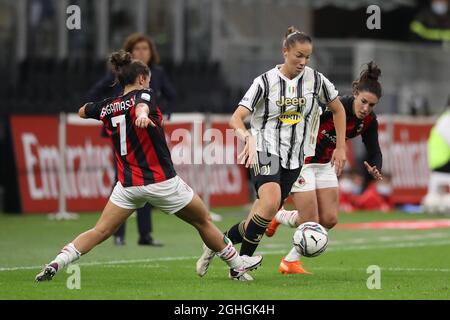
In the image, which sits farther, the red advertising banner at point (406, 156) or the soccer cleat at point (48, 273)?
the red advertising banner at point (406, 156)

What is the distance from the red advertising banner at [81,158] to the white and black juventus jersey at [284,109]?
8.60 m

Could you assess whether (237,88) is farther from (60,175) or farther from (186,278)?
(186,278)

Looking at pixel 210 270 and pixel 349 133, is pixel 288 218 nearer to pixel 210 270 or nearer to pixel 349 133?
pixel 210 270

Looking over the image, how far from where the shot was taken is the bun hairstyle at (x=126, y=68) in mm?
10219

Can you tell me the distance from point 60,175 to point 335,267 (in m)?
7.91

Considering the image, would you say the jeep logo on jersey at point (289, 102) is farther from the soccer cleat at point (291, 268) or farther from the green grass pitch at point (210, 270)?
the soccer cleat at point (291, 268)

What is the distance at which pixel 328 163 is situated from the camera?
1170cm

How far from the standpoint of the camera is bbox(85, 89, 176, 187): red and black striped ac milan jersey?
1009 centimetres

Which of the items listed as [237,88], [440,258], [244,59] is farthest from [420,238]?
[244,59]

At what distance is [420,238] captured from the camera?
1680cm

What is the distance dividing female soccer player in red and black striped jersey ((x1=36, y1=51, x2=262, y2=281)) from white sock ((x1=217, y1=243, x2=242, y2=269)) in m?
0.27

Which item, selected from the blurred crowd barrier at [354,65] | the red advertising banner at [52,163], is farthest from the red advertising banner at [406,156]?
the red advertising banner at [52,163]

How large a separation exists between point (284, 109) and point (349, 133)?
4.01ft

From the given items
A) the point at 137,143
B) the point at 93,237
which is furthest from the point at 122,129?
the point at 93,237
